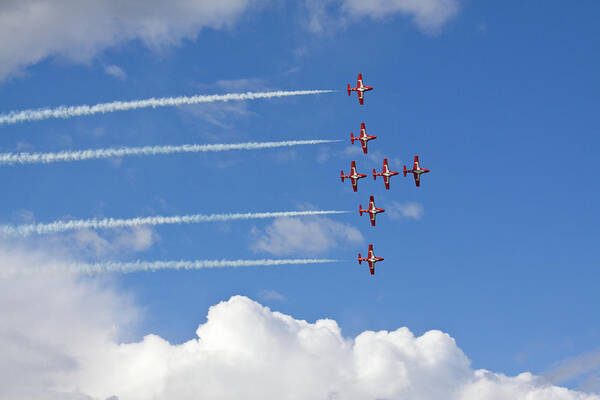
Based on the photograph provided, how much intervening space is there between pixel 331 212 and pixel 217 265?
29.1 meters

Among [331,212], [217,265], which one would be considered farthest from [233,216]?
[331,212]

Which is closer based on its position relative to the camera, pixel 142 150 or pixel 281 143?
pixel 142 150

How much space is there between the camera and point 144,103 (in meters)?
155

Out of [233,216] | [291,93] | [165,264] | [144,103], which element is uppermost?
[291,93]

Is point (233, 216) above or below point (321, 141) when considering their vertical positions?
below

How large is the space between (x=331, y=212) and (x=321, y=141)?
658 inches

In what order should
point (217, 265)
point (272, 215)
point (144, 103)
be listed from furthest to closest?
point (272, 215) < point (217, 265) < point (144, 103)

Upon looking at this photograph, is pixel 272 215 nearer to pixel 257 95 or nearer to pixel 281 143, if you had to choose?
pixel 281 143

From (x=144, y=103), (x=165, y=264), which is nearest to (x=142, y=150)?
(x=144, y=103)

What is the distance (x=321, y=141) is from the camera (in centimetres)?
17700

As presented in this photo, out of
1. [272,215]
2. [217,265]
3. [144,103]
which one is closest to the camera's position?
[144,103]

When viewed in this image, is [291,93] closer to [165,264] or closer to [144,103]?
[144,103]

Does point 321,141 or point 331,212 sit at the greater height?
point 321,141

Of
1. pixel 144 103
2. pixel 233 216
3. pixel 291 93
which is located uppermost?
pixel 291 93
